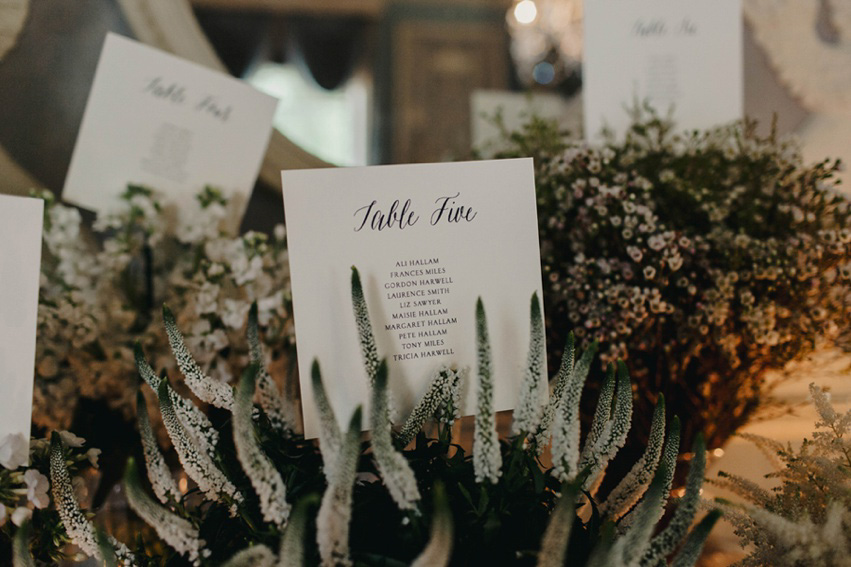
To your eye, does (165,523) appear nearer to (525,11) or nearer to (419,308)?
(419,308)

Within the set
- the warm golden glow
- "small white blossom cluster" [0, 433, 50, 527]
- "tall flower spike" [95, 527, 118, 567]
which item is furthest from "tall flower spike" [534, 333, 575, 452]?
the warm golden glow

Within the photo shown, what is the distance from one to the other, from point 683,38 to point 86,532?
993 mm

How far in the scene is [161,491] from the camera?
49 centimetres

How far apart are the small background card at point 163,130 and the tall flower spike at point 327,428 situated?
1.74 ft

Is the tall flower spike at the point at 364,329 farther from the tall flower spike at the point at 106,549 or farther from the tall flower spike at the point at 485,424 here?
the tall flower spike at the point at 106,549

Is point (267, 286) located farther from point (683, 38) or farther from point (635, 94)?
point (683, 38)

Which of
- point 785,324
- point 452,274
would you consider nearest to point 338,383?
point 452,274

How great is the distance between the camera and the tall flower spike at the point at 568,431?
17.6 inches

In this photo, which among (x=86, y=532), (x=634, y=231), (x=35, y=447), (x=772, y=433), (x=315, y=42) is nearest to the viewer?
(x=86, y=532)

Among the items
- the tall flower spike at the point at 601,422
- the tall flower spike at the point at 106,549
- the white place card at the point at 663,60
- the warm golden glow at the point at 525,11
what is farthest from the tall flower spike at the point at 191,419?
the warm golden glow at the point at 525,11

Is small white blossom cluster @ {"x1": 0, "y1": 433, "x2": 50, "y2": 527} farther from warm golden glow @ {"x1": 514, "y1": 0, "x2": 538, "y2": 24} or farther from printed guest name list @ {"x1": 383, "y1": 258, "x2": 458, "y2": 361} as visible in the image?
warm golden glow @ {"x1": 514, "y1": 0, "x2": 538, "y2": 24}

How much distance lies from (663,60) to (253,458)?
84cm

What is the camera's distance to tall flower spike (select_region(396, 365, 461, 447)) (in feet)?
1.67

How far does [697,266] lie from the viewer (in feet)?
2.33
